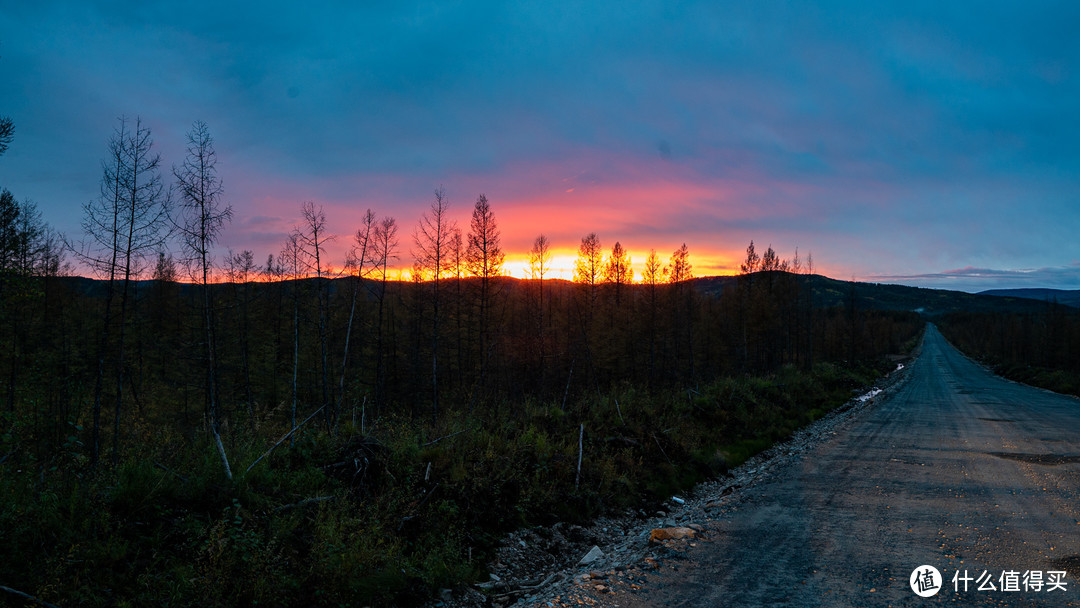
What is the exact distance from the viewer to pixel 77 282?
38.8 m

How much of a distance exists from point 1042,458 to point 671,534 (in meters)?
12.3

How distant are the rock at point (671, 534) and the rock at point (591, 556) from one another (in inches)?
36.8

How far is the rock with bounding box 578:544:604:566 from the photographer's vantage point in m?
7.60

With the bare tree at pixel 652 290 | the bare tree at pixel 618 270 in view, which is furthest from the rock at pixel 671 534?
the bare tree at pixel 618 270

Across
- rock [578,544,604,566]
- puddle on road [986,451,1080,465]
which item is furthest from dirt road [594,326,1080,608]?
rock [578,544,604,566]

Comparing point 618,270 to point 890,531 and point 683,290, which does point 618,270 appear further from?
point 890,531

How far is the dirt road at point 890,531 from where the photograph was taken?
5551 millimetres

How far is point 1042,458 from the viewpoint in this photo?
484 inches

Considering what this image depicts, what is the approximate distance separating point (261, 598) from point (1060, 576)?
9.66m

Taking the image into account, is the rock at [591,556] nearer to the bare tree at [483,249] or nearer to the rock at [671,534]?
the rock at [671,534]

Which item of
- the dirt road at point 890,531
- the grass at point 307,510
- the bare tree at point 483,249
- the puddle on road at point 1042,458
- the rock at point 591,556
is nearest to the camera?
the grass at point 307,510

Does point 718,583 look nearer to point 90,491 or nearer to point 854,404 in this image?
point 90,491

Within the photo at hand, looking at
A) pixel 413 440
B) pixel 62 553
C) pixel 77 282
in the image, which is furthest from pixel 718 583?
pixel 77 282

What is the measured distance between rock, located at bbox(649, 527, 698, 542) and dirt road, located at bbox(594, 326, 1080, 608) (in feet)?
1.01
